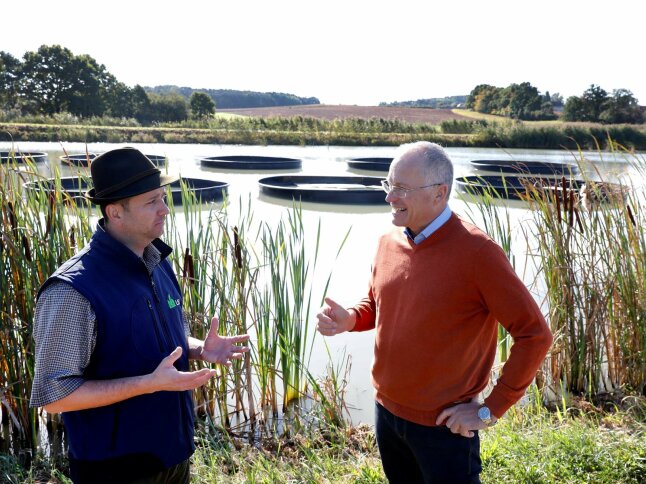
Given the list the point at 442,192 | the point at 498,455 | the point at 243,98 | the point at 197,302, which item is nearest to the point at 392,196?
the point at 442,192

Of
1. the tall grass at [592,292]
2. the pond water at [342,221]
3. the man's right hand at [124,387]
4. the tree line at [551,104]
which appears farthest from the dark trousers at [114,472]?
the tree line at [551,104]

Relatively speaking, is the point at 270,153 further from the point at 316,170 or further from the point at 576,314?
the point at 576,314

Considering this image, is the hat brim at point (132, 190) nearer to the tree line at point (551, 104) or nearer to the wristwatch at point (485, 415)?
the wristwatch at point (485, 415)

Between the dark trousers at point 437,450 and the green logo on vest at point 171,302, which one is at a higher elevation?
the green logo on vest at point 171,302

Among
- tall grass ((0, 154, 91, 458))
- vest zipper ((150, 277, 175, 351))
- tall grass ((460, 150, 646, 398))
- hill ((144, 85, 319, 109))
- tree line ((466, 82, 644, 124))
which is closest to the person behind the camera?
vest zipper ((150, 277, 175, 351))

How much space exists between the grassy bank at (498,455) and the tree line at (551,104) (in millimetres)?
32697

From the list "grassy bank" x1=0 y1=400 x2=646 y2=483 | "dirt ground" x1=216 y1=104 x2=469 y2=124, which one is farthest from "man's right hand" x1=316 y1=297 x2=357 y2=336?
"dirt ground" x1=216 y1=104 x2=469 y2=124

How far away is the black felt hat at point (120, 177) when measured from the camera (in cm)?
179

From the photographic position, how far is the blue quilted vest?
168 centimetres

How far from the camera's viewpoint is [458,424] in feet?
6.19

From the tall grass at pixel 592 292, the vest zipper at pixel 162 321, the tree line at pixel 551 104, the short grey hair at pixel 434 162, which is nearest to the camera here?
the vest zipper at pixel 162 321

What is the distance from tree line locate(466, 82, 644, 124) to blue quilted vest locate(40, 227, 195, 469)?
1360 inches

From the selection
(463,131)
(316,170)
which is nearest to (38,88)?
(463,131)

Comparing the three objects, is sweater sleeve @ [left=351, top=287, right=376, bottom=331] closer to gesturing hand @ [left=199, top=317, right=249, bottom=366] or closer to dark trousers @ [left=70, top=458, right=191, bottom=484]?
gesturing hand @ [left=199, top=317, right=249, bottom=366]
